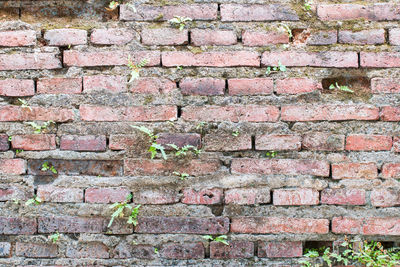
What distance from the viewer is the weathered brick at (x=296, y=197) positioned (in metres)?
1.62

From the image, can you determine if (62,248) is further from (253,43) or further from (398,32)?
(398,32)

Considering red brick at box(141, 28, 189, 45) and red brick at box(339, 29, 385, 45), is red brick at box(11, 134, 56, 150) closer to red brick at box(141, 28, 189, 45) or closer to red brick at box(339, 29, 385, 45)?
red brick at box(141, 28, 189, 45)

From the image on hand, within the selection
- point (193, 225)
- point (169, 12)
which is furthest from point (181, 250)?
point (169, 12)

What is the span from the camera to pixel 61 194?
1.64m

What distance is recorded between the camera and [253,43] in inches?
65.0

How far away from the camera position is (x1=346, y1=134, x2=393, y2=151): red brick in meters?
1.62

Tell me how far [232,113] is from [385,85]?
2.40ft

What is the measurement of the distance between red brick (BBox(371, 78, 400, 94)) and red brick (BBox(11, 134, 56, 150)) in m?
1.53

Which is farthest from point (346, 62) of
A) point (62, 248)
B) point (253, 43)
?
point (62, 248)

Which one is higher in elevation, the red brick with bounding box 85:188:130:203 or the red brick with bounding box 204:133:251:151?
the red brick with bounding box 204:133:251:151

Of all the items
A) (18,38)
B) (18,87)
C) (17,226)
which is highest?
(18,38)

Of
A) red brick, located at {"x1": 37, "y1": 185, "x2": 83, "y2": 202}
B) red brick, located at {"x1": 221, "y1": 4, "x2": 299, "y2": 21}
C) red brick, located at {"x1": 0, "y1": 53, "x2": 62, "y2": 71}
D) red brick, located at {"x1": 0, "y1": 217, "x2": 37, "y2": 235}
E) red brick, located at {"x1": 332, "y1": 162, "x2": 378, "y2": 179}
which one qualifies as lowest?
red brick, located at {"x1": 0, "y1": 217, "x2": 37, "y2": 235}

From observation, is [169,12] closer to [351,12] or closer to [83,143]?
[83,143]

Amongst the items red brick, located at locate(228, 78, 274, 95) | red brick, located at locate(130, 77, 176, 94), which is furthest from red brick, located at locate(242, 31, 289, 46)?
red brick, located at locate(130, 77, 176, 94)
